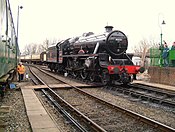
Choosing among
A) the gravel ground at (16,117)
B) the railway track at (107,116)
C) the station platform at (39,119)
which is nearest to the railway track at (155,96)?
the railway track at (107,116)

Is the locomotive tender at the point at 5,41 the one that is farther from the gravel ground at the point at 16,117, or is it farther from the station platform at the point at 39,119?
the station platform at the point at 39,119

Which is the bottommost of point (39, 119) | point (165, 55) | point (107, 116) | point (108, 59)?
point (107, 116)

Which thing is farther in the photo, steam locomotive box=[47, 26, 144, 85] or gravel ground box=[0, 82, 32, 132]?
steam locomotive box=[47, 26, 144, 85]

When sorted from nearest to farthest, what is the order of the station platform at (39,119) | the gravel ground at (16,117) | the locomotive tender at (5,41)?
the locomotive tender at (5,41) → the station platform at (39,119) → the gravel ground at (16,117)

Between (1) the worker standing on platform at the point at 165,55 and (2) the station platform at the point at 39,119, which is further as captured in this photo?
(1) the worker standing on platform at the point at 165,55

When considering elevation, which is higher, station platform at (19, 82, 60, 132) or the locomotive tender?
the locomotive tender

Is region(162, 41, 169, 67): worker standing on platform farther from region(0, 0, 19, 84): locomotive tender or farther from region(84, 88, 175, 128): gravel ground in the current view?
region(0, 0, 19, 84): locomotive tender

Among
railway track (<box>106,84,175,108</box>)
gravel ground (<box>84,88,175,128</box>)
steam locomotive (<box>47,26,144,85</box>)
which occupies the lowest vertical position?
gravel ground (<box>84,88,175,128</box>)

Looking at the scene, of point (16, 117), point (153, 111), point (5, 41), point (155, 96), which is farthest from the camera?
point (155, 96)

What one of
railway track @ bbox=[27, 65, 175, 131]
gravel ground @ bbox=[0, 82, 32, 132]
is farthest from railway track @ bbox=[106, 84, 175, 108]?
gravel ground @ bbox=[0, 82, 32, 132]

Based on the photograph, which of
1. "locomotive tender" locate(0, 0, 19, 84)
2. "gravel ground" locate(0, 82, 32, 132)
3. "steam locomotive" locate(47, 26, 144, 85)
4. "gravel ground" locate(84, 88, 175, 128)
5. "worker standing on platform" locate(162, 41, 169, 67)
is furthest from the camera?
"worker standing on platform" locate(162, 41, 169, 67)

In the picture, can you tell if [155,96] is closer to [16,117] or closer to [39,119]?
[39,119]

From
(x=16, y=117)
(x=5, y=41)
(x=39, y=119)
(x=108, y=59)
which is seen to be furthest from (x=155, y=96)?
(x=5, y=41)

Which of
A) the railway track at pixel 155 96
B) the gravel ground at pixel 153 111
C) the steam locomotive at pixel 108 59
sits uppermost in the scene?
the steam locomotive at pixel 108 59
